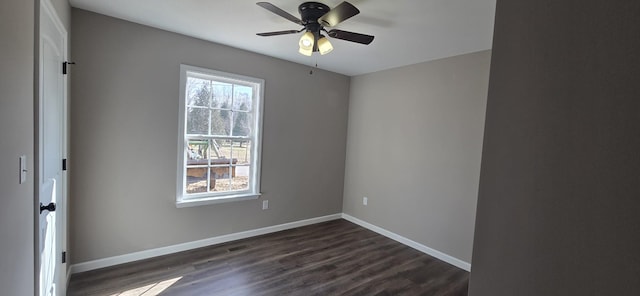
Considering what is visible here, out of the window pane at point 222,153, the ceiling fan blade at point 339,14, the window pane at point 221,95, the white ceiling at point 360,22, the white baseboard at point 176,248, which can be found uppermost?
the white ceiling at point 360,22

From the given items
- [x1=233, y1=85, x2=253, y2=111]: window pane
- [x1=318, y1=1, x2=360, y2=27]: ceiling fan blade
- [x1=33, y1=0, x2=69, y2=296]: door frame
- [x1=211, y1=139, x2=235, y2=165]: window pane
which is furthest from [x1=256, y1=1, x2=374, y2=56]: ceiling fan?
[x1=211, y1=139, x2=235, y2=165]: window pane

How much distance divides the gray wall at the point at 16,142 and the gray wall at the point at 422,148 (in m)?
3.45

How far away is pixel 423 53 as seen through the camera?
3.15m

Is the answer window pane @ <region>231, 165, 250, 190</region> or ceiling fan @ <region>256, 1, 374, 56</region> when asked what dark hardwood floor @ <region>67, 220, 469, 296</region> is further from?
ceiling fan @ <region>256, 1, 374, 56</region>

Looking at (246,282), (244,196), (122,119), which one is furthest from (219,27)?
(246,282)

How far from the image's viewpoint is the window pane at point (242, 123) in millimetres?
3494

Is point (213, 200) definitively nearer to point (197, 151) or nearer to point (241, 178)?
point (241, 178)

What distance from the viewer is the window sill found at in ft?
10.1

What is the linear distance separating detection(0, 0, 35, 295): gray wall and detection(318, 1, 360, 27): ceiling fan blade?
157cm

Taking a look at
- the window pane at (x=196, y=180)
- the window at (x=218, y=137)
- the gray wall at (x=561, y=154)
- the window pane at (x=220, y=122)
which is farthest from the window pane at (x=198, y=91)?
the gray wall at (x=561, y=154)

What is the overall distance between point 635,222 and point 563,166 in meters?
0.16

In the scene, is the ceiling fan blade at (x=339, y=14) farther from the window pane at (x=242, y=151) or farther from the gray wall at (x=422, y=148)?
the window pane at (x=242, y=151)

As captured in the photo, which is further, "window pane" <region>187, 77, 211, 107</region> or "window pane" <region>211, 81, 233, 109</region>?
"window pane" <region>211, 81, 233, 109</region>

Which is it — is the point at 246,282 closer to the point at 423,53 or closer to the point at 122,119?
the point at 122,119
